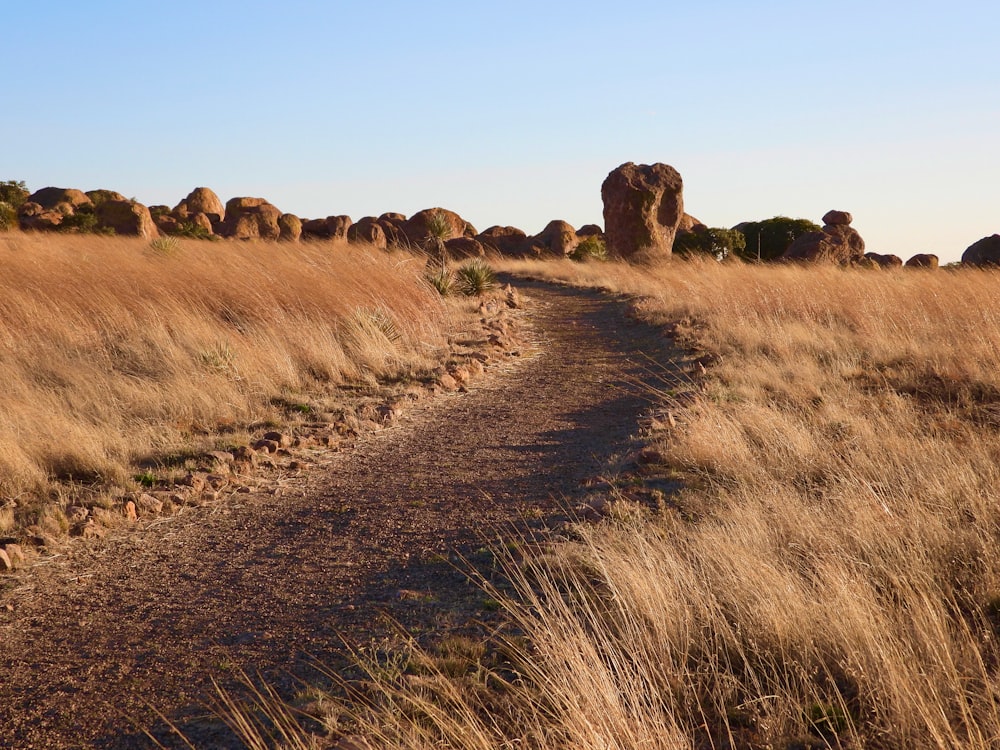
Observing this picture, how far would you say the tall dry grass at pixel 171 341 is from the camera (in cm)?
566

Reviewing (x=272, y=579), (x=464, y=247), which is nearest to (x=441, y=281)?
(x=272, y=579)

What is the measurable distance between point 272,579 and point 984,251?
21.3m

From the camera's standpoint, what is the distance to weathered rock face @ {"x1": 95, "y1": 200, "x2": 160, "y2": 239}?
97.7 ft

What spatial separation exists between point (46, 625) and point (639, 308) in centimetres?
1186

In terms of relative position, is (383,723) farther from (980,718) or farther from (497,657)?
(980,718)

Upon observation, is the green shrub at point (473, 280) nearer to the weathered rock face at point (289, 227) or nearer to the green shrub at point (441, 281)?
the green shrub at point (441, 281)

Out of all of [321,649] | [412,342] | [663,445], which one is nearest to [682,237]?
[412,342]

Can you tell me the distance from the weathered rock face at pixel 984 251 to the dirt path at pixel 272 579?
1736cm

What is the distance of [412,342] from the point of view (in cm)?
983

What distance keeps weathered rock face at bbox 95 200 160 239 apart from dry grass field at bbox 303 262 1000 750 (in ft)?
93.0

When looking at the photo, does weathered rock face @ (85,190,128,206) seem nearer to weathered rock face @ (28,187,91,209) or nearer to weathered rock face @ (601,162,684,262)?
weathered rock face @ (28,187,91,209)

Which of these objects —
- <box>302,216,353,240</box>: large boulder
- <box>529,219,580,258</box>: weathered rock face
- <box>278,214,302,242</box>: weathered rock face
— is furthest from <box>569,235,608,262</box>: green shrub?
<box>278,214,302,242</box>: weathered rock face

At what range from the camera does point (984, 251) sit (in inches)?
802

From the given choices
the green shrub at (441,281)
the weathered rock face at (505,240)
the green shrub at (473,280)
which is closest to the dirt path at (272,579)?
the green shrub at (441,281)
